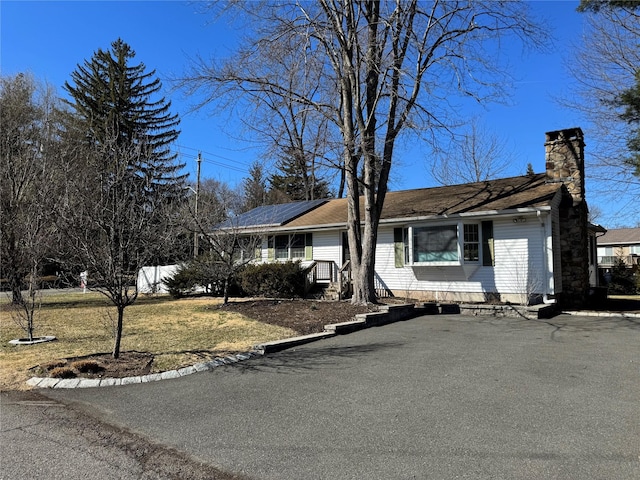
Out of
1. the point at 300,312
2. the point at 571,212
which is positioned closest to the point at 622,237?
the point at 571,212

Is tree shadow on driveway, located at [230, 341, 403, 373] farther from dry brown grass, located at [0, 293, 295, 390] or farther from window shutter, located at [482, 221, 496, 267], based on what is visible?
window shutter, located at [482, 221, 496, 267]

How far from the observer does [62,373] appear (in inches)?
231

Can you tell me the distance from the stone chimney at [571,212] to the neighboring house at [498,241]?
29mm

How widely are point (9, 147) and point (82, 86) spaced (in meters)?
20.0

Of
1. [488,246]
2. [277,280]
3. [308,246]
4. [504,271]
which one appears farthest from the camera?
[308,246]

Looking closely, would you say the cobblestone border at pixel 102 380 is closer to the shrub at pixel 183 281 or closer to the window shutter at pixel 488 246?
the window shutter at pixel 488 246

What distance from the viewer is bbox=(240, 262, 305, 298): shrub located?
15469 mm

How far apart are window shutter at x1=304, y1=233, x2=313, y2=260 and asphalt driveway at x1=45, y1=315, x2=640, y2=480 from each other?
10.8m

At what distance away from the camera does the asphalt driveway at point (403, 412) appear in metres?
3.33

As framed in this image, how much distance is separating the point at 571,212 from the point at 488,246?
320cm

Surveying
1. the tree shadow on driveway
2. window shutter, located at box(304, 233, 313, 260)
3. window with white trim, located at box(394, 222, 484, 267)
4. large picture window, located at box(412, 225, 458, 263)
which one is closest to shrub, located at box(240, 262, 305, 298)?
window shutter, located at box(304, 233, 313, 260)

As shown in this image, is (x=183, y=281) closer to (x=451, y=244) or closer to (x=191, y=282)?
(x=191, y=282)

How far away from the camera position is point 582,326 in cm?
→ 1008

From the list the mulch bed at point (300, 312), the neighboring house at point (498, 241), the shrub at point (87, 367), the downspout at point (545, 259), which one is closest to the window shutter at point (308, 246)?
the neighboring house at point (498, 241)
